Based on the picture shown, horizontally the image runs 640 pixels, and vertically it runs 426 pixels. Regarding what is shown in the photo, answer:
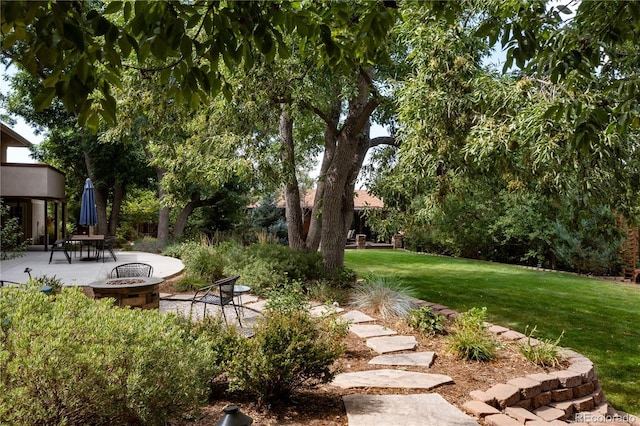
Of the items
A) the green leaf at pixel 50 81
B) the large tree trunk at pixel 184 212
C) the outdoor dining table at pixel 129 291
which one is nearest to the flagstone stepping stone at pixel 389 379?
the outdoor dining table at pixel 129 291

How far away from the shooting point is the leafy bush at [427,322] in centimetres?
596

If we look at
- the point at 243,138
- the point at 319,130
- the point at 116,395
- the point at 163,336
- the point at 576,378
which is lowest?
the point at 576,378

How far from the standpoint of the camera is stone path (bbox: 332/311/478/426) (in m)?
3.39

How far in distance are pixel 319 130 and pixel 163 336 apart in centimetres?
1040

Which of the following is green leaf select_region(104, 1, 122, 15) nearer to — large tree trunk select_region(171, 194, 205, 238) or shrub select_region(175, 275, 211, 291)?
shrub select_region(175, 275, 211, 291)

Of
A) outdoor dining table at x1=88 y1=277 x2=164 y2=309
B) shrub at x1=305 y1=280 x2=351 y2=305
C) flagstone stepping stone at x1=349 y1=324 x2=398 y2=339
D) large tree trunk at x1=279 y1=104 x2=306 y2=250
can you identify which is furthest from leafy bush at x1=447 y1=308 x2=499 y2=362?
large tree trunk at x1=279 y1=104 x2=306 y2=250

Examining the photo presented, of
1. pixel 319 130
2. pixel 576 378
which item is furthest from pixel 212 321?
pixel 319 130

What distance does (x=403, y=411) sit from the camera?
3527mm

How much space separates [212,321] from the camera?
4348mm

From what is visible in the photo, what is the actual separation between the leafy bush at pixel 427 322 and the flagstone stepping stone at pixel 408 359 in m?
0.87

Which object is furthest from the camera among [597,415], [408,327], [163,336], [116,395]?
[408,327]

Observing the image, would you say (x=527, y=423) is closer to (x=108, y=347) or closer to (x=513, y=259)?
(x=108, y=347)

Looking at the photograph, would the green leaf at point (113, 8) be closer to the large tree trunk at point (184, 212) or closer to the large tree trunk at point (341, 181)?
the large tree trunk at point (341, 181)

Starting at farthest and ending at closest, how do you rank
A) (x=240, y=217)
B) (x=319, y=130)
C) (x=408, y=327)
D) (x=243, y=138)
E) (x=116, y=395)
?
(x=240, y=217) → (x=319, y=130) → (x=243, y=138) → (x=408, y=327) → (x=116, y=395)
